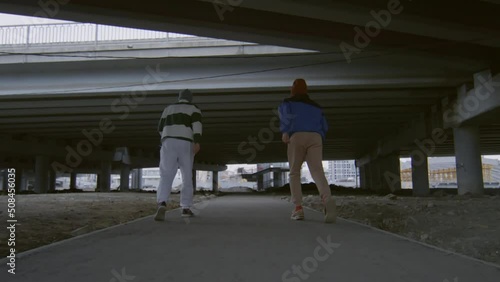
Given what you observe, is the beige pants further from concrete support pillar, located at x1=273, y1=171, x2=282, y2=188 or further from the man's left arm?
concrete support pillar, located at x1=273, y1=171, x2=282, y2=188

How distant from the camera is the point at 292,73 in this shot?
1588 cm

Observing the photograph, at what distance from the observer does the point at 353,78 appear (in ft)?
51.4

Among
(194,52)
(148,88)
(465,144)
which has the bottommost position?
(465,144)

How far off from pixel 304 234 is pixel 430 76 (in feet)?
44.5

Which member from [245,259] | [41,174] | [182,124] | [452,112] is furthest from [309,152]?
[41,174]

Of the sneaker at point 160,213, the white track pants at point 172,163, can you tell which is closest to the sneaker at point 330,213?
the white track pants at point 172,163

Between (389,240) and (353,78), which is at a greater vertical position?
(353,78)

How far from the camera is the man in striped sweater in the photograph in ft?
20.4

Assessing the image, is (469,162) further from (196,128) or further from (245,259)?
(245,259)

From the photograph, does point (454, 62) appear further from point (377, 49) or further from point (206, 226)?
point (206, 226)

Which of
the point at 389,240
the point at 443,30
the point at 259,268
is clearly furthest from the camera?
the point at 443,30

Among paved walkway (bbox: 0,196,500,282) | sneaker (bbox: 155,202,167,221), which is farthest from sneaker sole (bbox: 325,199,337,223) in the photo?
sneaker (bbox: 155,202,167,221)

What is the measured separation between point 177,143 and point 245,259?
3.38 metres

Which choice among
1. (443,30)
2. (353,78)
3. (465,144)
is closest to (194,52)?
(353,78)
